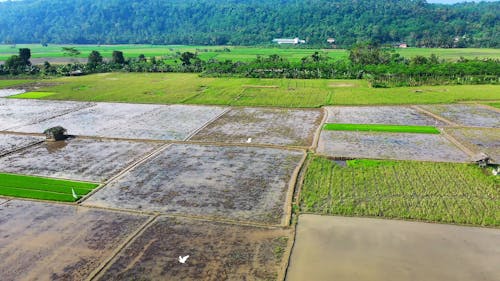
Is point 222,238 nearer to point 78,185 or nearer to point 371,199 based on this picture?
point 371,199

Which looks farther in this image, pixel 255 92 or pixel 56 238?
pixel 255 92

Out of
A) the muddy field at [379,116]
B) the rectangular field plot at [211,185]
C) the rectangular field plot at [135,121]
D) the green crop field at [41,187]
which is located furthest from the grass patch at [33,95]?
the muddy field at [379,116]

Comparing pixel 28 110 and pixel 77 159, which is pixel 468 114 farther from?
pixel 28 110

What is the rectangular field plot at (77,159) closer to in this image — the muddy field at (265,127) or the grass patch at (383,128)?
the muddy field at (265,127)

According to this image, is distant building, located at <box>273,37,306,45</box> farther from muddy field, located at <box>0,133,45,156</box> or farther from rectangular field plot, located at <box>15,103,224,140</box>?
muddy field, located at <box>0,133,45,156</box>

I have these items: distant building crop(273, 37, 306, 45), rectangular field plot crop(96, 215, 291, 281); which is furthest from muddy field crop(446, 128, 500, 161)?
distant building crop(273, 37, 306, 45)

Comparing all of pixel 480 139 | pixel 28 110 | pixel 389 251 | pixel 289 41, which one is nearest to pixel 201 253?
pixel 389 251

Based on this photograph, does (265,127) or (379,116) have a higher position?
(379,116)
